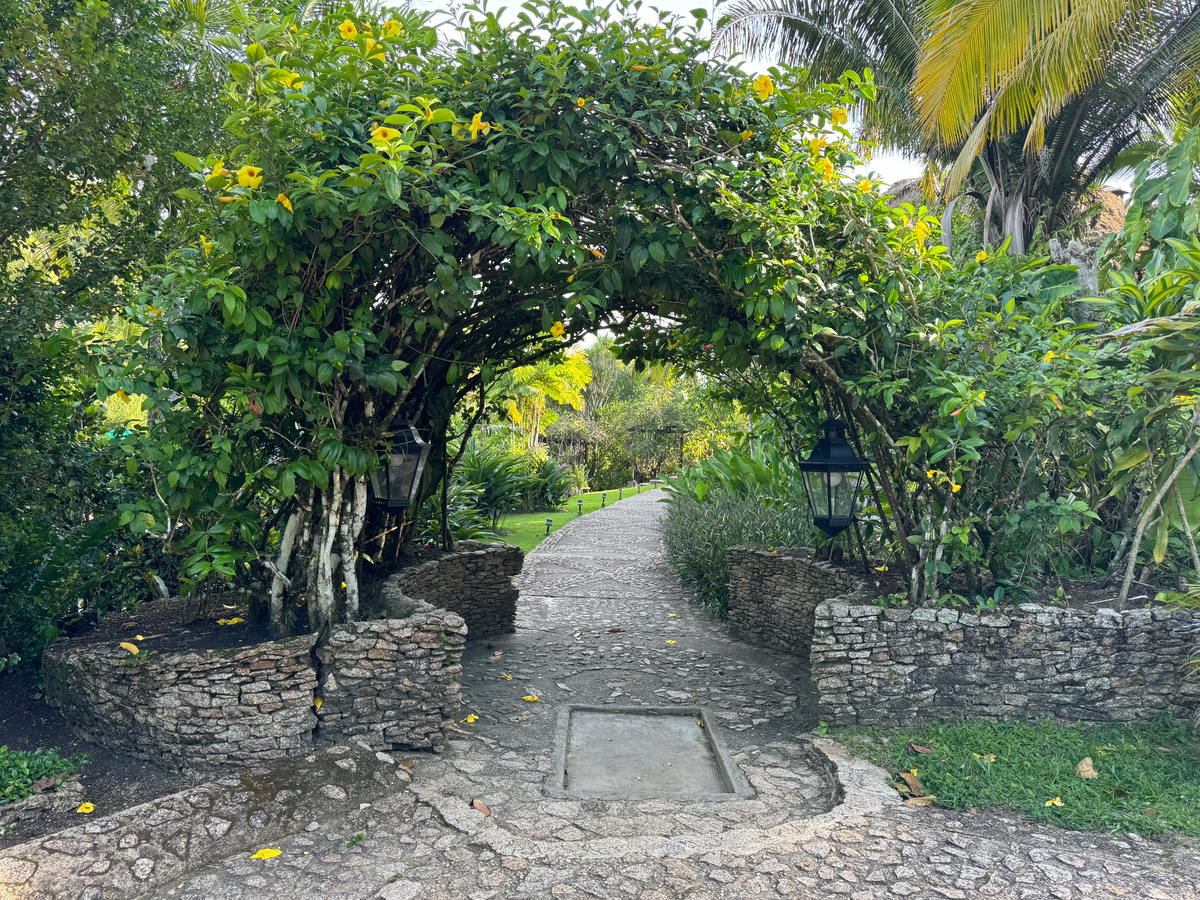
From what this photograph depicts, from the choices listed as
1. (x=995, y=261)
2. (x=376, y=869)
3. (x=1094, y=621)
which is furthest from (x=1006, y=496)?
(x=376, y=869)

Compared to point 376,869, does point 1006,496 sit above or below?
above

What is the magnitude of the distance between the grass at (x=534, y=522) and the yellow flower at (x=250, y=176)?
25.6 feet

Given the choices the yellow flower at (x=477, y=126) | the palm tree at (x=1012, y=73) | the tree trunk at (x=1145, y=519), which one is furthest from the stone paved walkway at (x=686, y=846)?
the palm tree at (x=1012, y=73)

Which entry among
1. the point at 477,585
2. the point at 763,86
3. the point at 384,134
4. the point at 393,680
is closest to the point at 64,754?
the point at 393,680

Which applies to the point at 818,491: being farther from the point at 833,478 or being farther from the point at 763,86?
the point at 763,86

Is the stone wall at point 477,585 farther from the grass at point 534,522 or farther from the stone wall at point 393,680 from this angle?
the grass at point 534,522

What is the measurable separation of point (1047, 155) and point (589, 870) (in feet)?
39.8

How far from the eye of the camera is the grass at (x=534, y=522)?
12.9m

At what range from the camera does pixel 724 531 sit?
8.56 m

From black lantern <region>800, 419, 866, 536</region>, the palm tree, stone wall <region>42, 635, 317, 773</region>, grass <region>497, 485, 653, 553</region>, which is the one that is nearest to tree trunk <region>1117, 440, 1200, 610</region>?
black lantern <region>800, 419, 866, 536</region>

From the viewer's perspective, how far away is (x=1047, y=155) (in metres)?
10.9

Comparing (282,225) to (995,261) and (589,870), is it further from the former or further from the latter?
(995,261)

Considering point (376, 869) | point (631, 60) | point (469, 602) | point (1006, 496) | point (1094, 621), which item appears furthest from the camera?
point (469, 602)

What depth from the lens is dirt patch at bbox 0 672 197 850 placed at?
3.20m
